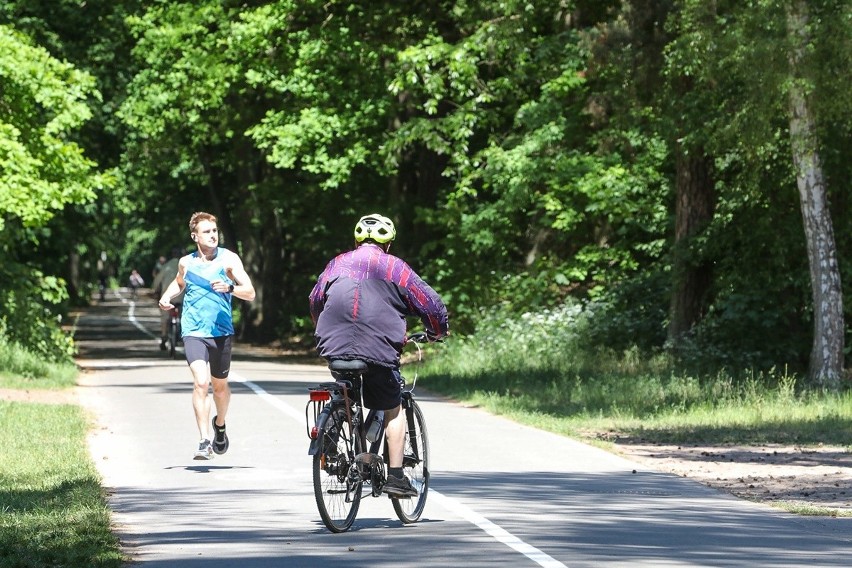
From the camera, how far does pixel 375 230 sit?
10.5 m

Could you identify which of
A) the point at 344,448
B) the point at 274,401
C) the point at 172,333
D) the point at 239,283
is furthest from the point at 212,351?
the point at 172,333

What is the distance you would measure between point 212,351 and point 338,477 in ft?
13.5

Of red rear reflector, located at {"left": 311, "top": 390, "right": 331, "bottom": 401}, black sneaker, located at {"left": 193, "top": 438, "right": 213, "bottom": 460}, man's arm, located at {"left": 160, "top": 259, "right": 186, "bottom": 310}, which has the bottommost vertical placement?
black sneaker, located at {"left": 193, "top": 438, "right": 213, "bottom": 460}

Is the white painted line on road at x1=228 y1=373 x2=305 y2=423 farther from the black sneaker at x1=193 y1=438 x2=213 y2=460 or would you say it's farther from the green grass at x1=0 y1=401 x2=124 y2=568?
the black sneaker at x1=193 y1=438 x2=213 y2=460

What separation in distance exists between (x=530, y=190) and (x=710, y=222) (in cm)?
538

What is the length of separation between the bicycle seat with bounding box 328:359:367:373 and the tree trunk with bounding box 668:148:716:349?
1752cm

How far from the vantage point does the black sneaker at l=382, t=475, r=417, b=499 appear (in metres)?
10.4

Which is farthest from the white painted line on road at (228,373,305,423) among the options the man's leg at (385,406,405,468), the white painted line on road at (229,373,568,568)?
the man's leg at (385,406,405,468)

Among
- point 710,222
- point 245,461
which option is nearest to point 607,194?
point 710,222

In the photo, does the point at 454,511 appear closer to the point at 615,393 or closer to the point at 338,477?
the point at 338,477

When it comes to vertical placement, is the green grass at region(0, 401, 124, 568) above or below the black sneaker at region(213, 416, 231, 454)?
below

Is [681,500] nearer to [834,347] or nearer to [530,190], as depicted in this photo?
[834,347]

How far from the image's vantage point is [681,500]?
1219 cm

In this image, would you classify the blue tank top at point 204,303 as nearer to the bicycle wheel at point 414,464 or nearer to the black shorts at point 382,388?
the bicycle wheel at point 414,464
